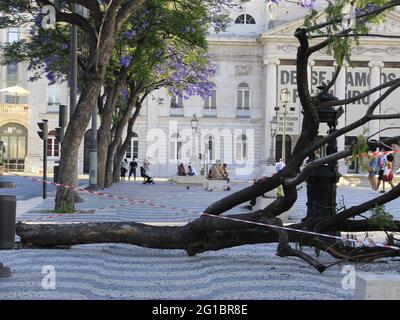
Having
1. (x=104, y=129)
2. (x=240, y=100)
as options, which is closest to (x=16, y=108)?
(x=240, y=100)

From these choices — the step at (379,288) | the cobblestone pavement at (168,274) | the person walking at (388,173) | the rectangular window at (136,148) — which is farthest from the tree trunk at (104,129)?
the rectangular window at (136,148)

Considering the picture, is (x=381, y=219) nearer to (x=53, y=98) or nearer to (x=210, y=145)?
(x=210, y=145)

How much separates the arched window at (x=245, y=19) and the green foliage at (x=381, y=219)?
5267cm

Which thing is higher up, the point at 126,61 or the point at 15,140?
the point at 126,61

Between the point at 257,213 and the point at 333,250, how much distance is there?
1.11 metres

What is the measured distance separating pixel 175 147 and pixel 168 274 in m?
47.9

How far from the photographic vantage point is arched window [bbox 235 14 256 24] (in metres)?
59.2

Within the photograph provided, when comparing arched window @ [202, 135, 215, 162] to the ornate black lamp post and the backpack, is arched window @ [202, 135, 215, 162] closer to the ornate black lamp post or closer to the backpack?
the backpack

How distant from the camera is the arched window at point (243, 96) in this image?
58037 mm

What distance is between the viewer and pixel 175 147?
55281mm

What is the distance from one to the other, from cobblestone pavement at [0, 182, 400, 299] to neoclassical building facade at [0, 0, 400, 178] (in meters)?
44.7

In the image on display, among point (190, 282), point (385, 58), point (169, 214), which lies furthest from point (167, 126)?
point (190, 282)

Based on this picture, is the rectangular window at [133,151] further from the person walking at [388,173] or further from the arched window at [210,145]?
the person walking at [388,173]

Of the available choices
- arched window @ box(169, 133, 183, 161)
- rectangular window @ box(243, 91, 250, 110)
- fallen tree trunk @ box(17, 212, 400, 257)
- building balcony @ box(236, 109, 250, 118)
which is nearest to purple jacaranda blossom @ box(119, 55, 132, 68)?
fallen tree trunk @ box(17, 212, 400, 257)
